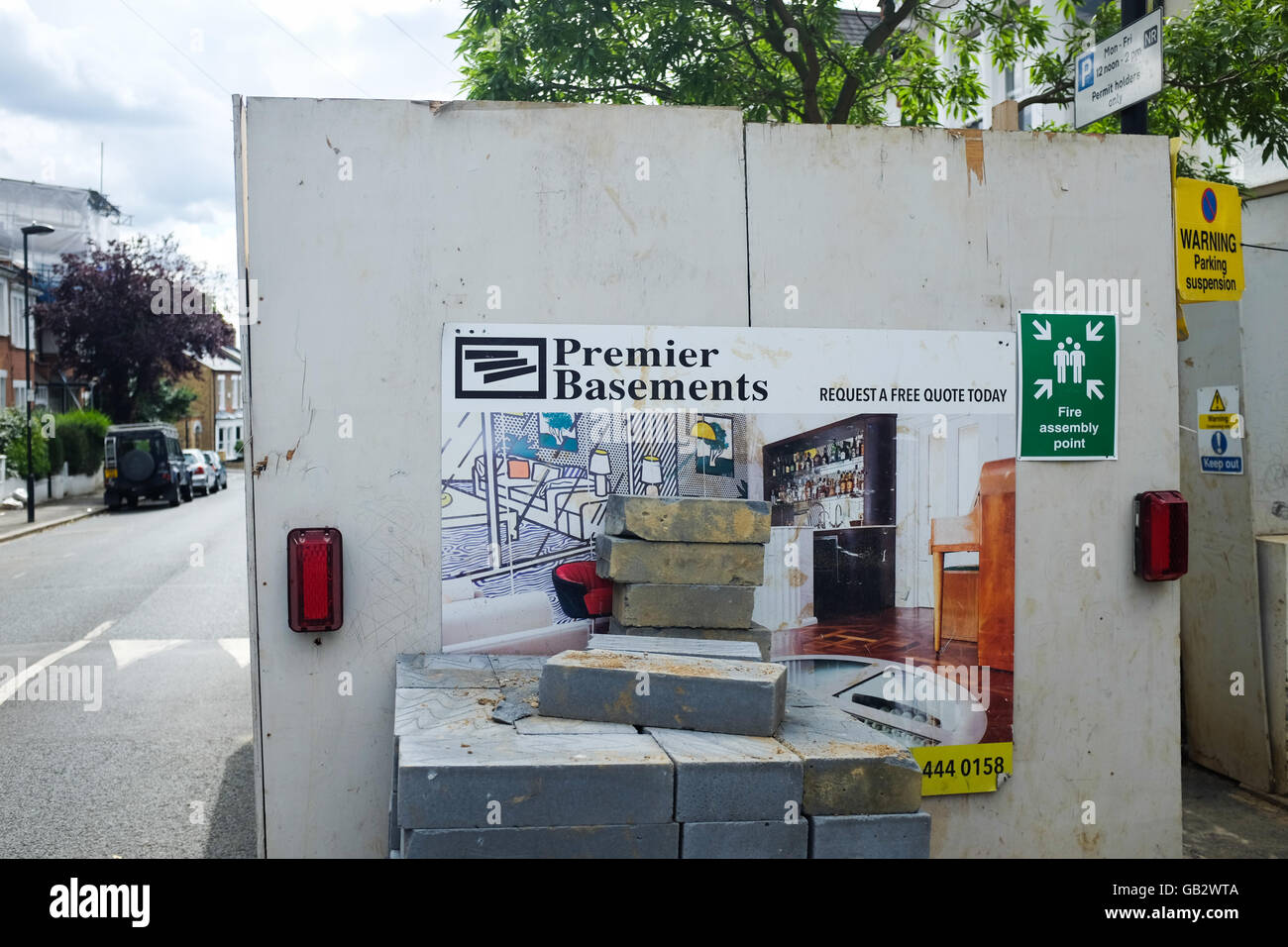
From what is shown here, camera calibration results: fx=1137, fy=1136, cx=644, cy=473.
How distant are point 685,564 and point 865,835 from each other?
123cm

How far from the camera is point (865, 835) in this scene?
10.1 feet

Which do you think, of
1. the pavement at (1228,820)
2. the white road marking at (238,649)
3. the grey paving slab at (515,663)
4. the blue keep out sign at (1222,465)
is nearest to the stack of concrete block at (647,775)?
the grey paving slab at (515,663)

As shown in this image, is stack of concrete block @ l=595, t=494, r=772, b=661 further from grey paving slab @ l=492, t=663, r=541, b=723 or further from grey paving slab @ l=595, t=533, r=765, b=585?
grey paving slab @ l=492, t=663, r=541, b=723

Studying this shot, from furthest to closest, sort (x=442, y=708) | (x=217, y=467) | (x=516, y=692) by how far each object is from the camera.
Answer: (x=217, y=467) < (x=516, y=692) < (x=442, y=708)

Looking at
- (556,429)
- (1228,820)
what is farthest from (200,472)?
(556,429)

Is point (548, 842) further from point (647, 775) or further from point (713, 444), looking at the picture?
point (713, 444)

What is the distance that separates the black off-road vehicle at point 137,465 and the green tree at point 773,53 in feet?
93.2

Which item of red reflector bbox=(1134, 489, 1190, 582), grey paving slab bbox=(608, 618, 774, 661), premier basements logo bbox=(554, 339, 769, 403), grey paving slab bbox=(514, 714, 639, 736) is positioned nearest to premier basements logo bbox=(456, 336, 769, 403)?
premier basements logo bbox=(554, 339, 769, 403)

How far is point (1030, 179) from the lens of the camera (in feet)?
14.6

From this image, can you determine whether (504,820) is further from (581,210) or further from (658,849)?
(581,210)

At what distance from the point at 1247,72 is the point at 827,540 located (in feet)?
25.6

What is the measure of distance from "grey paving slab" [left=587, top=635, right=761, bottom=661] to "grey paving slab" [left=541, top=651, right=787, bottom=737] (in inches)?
13.4

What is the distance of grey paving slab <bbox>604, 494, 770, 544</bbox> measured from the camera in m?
3.97
